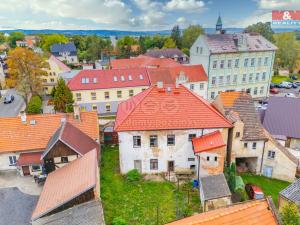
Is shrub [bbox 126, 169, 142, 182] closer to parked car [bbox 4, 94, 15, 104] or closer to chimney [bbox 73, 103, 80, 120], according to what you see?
chimney [bbox 73, 103, 80, 120]

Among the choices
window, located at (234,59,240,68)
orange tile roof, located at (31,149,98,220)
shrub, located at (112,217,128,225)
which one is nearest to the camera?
orange tile roof, located at (31,149,98,220)

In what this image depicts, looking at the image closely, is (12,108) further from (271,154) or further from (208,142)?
(271,154)

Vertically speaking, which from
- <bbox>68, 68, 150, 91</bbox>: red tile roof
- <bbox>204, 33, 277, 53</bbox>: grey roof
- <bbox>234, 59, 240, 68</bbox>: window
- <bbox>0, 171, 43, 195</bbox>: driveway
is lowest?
<bbox>0, 171, 43, 195</bbox>: driveway

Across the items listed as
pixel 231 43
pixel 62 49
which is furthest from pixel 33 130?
pixel 62 49

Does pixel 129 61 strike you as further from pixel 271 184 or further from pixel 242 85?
pixel 271 184

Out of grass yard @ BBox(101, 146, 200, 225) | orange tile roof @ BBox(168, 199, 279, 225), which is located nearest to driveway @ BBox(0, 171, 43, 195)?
grass yard @ BBox(101, 146, 200, 225)

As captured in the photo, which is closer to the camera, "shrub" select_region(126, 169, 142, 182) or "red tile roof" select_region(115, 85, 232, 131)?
"red tile roof" select_region(115, 85, 232, 131)

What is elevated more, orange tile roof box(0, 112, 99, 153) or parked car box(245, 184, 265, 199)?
orange tile roof box(0, 112, 99, 153)
